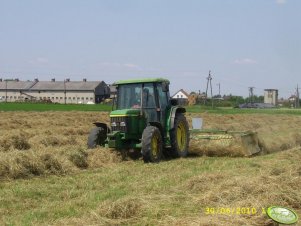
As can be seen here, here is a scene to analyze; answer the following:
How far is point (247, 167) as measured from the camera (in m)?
10.7

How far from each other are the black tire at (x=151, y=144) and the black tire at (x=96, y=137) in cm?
159

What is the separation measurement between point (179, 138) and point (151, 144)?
2.12 metres

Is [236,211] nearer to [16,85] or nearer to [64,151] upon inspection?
[64,151]

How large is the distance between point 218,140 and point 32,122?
43.8 feet

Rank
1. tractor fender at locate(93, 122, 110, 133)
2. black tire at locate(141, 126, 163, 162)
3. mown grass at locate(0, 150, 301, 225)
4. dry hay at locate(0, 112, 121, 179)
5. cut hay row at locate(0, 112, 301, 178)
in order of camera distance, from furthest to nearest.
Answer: tractor fender at locate(93, 122, 110, 133)
black tire at locate(141, 126, 163, 162)
cut hay row at locate(0, 112, 301, 178)
dry hay at locate(0, 112, 121, 179)
mown grass at locate(0, 150, 301, 225)

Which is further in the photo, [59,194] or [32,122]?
[32,122]

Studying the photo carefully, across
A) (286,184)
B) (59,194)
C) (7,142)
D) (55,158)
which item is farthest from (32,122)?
(286,184)

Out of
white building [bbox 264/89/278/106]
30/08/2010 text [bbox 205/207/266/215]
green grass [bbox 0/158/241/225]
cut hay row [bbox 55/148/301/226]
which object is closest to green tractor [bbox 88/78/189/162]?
green grass [bbox 0/158/241/225]

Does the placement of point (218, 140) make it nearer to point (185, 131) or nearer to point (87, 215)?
point (185, 131)

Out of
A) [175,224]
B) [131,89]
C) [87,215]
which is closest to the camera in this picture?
[175,224]

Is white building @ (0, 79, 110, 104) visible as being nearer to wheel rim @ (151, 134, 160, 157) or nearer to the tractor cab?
the tractor cab

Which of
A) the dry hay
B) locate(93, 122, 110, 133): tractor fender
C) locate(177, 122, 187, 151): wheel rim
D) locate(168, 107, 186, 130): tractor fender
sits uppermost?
locate(168, 107, 186, 130): tractor fender

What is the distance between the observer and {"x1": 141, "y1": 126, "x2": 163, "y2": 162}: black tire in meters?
11.8

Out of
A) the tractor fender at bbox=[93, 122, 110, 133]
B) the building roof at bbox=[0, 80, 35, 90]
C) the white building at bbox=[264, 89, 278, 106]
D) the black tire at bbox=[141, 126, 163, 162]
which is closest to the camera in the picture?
the black tire at bbox=[141, 126, 163, 162]
